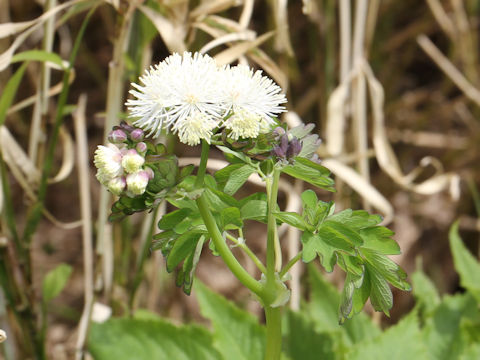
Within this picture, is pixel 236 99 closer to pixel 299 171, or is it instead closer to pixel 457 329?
pixel 299 171

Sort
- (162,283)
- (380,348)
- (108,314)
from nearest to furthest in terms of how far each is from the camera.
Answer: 1. (380,348)
2. (108,314)
3. (162,283)

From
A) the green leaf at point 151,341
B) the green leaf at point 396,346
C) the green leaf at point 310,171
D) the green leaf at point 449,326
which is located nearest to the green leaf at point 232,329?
the green leaf at point 151,341

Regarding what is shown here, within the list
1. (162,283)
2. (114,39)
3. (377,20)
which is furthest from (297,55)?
(114,39)

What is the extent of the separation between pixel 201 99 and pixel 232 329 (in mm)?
433

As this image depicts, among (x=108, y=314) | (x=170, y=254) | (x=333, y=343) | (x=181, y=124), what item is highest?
(x=181, y=124)

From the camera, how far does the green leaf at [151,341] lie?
740 millimetres

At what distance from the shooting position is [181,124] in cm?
37

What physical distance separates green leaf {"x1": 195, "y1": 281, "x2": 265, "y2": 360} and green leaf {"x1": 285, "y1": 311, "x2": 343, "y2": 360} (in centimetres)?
8

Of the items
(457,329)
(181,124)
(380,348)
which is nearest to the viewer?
(181,124)

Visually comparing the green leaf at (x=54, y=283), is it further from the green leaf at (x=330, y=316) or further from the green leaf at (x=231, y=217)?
the green leaf at (x=231, y=217)

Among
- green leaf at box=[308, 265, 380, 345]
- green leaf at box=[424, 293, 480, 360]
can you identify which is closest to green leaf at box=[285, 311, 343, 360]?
green leaf at box=[308, 265, 380, 345]

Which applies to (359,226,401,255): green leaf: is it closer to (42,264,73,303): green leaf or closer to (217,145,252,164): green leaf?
(217,145,252,164): green leaf

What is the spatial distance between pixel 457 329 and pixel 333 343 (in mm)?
173

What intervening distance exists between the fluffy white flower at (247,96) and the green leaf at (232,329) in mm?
390
